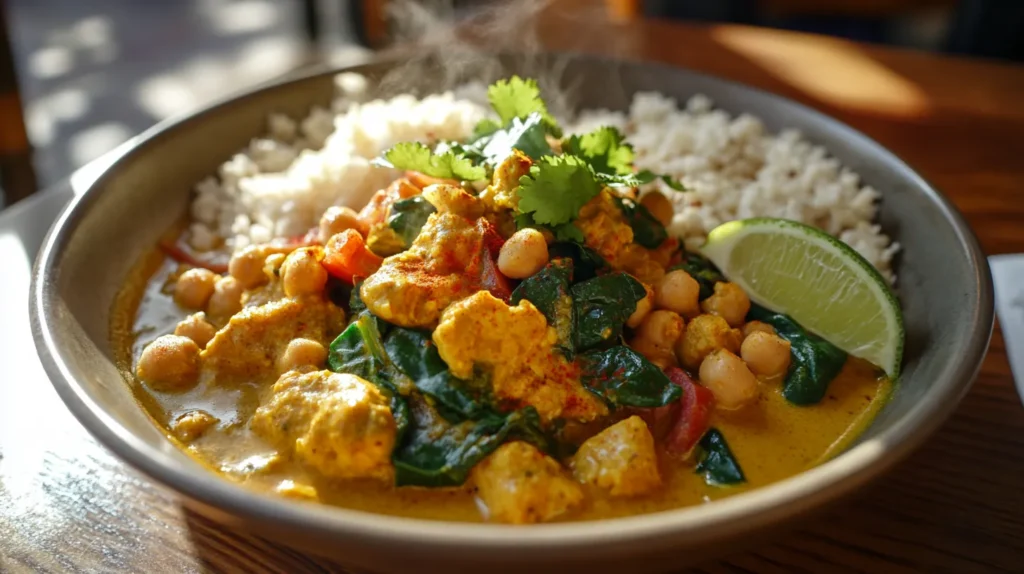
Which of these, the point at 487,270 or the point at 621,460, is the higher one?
the point at 487,270

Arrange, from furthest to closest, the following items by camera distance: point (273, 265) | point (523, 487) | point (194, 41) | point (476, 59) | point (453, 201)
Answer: point (194, 41)
point (476, 59)
point (273, 265)
point (453, 201)
point (523, 487)

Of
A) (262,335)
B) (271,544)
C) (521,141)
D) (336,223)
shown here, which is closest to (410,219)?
(336,223)

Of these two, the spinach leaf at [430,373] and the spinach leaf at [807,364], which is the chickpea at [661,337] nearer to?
the spinach leaf at [807,364]

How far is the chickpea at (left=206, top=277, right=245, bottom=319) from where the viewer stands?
248cm

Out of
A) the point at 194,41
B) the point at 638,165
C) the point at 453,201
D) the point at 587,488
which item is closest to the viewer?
the point at 587,488

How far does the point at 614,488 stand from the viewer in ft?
5.95

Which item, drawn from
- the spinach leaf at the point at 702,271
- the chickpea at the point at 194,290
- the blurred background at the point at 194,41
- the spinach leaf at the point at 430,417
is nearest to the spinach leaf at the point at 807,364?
the spinach leaf at the point at 702,271

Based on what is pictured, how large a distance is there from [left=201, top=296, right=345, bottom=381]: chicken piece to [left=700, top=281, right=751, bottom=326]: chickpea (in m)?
1.03

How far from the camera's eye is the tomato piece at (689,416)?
200 cm

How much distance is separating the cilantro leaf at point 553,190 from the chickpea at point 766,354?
57 centimetres

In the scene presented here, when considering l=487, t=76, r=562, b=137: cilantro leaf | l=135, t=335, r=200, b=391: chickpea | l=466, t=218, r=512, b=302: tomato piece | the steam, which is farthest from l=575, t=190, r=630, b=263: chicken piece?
the steam

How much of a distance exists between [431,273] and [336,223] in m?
0.51

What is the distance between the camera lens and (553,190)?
7.09 feet

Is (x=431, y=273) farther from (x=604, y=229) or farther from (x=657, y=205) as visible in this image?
(x=657, y=205)
